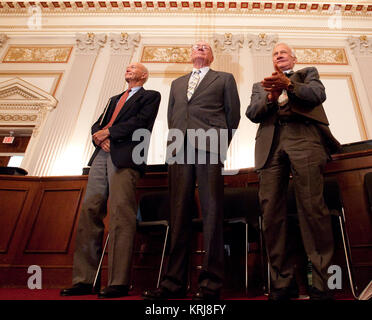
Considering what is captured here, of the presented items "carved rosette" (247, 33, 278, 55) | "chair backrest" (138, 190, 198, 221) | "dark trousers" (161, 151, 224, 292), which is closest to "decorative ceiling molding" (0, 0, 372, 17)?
"carved rosette" (247, 33, 278, 55)

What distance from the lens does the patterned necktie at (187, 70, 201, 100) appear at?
1766mm

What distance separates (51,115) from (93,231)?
3.42m

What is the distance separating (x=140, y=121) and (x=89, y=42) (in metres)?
4.14

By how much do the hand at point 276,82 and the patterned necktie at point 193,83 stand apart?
15.9 inches

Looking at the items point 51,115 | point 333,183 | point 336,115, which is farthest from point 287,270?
point 51,115

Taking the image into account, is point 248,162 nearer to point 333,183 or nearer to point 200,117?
point 333,183

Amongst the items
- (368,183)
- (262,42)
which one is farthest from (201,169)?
(262,42)

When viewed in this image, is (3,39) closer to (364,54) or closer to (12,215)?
(12,215)

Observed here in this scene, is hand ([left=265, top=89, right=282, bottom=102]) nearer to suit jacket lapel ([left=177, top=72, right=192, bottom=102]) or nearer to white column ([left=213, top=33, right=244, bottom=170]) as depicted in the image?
suit jacket lapel ([left=177, top=72, right=192, bottom=102])

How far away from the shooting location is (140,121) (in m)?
1.82

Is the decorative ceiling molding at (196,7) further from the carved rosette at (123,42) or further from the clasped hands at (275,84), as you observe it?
the clasped hands at (275,84)

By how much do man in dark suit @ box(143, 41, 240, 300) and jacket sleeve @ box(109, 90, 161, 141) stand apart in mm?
141

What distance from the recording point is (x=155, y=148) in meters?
4.27
